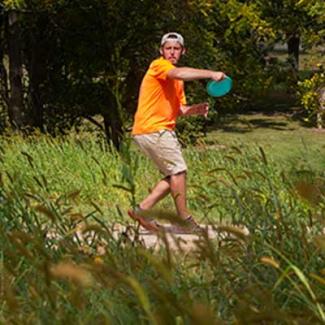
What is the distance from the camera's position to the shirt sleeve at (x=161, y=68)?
7031 mm

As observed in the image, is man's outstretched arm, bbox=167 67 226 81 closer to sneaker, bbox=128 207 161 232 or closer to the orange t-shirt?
the orange t-shirt

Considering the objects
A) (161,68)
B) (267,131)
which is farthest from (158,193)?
(267,131)

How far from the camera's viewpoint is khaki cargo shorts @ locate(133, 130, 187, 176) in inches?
285

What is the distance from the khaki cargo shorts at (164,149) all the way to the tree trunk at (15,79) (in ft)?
28.9

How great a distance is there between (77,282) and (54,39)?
1507 centimetres

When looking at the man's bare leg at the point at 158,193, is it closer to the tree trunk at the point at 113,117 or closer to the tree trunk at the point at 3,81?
the tree trunk at the point at 113,117

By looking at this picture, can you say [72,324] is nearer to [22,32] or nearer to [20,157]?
[20,157]

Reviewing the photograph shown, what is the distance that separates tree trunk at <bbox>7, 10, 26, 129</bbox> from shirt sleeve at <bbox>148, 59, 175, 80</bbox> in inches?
352

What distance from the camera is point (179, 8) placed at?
51.3 feet

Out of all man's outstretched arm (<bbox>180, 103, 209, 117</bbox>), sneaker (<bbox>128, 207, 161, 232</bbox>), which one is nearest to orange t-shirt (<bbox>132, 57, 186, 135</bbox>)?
man's outstretched arm (<bbox>180, 103, 209, 117</bbox>)

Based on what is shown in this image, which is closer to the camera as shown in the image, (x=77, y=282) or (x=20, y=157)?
(x=77, y=282)

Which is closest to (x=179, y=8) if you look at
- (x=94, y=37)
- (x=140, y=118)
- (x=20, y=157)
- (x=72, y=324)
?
(x=94, y=37)

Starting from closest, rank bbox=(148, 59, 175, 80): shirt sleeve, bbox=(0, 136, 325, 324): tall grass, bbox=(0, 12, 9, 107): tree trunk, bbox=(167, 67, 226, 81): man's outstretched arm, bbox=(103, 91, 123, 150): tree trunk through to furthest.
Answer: bbox=(0, 136, 325, 324): tall grass → bbox=(167, 67, 226, 81): man's outstretched arm → bbox=(148, 59, 175, 80): shirt sleeve → bbox=(103, 91, 123, 150): tree trunk → bbox=(0, 12, 9, 107): tree trunk

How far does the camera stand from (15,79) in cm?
1599
